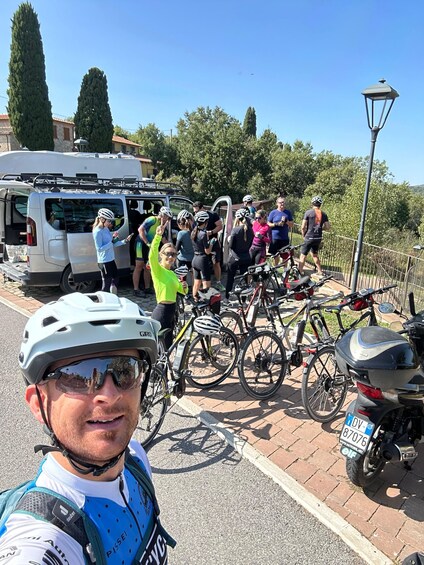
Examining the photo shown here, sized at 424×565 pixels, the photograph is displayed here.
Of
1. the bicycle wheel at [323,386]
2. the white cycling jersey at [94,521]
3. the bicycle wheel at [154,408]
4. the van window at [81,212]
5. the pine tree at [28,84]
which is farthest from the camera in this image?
the pine tree at [28,84]

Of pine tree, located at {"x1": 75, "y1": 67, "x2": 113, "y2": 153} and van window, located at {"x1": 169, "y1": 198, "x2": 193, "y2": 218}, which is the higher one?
pine tree, located at {"x1": 75, "y1": 67, "x2": 113, "y2": 153}

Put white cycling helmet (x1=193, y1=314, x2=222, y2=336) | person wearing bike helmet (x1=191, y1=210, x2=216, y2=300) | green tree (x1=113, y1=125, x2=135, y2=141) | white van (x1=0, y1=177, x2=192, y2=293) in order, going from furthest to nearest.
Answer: green tree (x1=113, y1=125, x2=135, y2=141) → white van (x1=0, y1=177, x2=192, y2=293) → person wearing bike helmet (x1=191, y1=210, x2=216, y2=300) → white cycling helmet (x1=193, y1=314, x2=222, y2=336)

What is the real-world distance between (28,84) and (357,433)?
33.5m

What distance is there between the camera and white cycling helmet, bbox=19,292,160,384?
111 cm

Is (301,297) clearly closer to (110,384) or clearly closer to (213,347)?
(213,347)

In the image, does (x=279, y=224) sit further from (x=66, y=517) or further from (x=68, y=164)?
(x=66, y=517)

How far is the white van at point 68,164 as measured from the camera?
10.6 m

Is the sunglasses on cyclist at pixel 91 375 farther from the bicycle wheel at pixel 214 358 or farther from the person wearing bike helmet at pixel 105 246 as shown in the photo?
the person wearing bike helmet at pixel 105 246

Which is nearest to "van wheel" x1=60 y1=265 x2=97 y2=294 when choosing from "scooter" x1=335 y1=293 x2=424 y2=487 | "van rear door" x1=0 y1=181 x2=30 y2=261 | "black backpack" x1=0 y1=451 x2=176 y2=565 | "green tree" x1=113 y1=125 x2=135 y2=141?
"van rear door" x1=0 y1=181 x2=30 y2=261

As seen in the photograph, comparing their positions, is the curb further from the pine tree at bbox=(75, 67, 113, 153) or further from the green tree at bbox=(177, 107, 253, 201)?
the pine tree at bbox=(75, 67, 113, 153)

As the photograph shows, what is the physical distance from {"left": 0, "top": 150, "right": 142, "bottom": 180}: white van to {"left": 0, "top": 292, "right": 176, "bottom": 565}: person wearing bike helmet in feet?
30.0

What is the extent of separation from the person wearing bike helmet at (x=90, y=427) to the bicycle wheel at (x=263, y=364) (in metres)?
3.00

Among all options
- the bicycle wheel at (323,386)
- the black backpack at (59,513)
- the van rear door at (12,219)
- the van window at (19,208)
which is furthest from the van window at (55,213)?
the black backpack at (59,513)

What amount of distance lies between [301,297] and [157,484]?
102 inches
